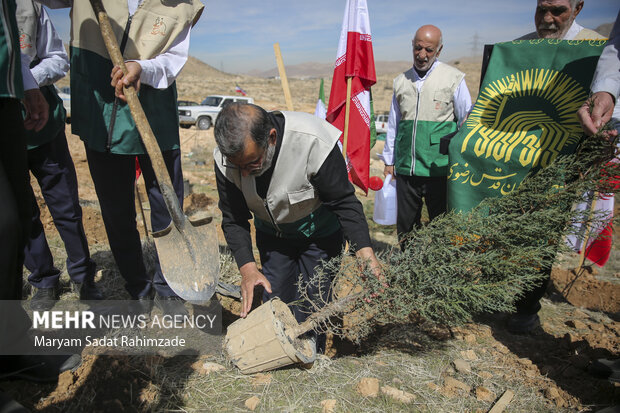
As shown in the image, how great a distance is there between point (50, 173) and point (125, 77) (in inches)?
38.9

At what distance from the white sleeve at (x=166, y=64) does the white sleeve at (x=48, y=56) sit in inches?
23.4

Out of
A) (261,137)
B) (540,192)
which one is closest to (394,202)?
(540,192)

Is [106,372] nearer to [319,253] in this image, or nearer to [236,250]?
[236,250]

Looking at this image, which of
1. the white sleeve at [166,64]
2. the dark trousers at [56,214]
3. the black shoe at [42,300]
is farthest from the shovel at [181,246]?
the black shoe at [42,300]

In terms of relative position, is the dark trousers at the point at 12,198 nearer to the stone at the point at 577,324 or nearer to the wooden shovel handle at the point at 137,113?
the wooden shovel handle at the point at 137,113

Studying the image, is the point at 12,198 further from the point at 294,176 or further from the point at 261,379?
the point at 261,379

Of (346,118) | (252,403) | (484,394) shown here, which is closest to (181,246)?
(252,403)

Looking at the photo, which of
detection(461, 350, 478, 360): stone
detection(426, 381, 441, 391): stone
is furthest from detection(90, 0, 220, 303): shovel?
detection(461, 350, 478, 360): stone

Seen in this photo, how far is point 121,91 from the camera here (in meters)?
2.10

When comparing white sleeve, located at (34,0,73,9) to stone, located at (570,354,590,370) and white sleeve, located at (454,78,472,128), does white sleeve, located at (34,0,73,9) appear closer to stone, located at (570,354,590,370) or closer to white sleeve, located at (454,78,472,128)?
white sleeve, located at (454,78,472,128)

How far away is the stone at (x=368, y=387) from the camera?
210 centimetres

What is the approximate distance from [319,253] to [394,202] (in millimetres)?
1785

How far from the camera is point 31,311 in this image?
8.88 ft

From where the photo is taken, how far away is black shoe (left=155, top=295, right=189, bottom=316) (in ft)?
8.83
